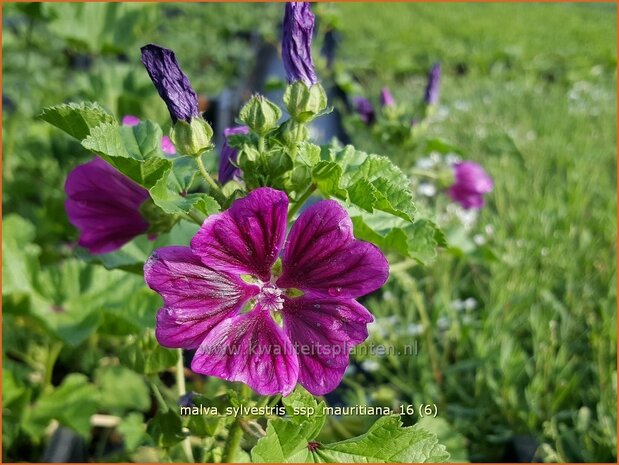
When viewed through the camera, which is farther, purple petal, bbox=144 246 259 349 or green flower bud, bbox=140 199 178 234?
green flower bud, bbox=140 199 178 234

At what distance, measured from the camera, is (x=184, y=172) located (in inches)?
33.0

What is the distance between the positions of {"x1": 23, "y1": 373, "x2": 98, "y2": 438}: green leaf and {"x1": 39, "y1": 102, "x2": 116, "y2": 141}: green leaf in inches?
31.3

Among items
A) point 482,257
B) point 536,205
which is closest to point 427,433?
point 482,257

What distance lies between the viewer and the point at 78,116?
77 centimetres

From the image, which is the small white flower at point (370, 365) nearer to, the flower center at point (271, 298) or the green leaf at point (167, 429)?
the green leaf at point (167, 429)

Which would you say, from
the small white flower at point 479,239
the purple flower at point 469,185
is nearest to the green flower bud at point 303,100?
the purple flower at point 469,185

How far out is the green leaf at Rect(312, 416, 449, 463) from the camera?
790 millimetres

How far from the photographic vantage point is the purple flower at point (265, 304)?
71 centimetres

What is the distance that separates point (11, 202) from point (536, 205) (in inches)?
71.9

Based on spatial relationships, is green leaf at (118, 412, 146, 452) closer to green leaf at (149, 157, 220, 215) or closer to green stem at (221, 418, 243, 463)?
green stem at (221, 418, 243, 463)

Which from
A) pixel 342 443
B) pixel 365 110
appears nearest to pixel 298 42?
pixel 342 443

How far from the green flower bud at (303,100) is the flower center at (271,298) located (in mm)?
204

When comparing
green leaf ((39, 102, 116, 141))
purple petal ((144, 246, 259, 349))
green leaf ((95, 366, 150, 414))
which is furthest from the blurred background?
green leaf ((39, 102, 116, 141))

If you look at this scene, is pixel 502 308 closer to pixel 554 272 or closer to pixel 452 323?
pixel 452 323
